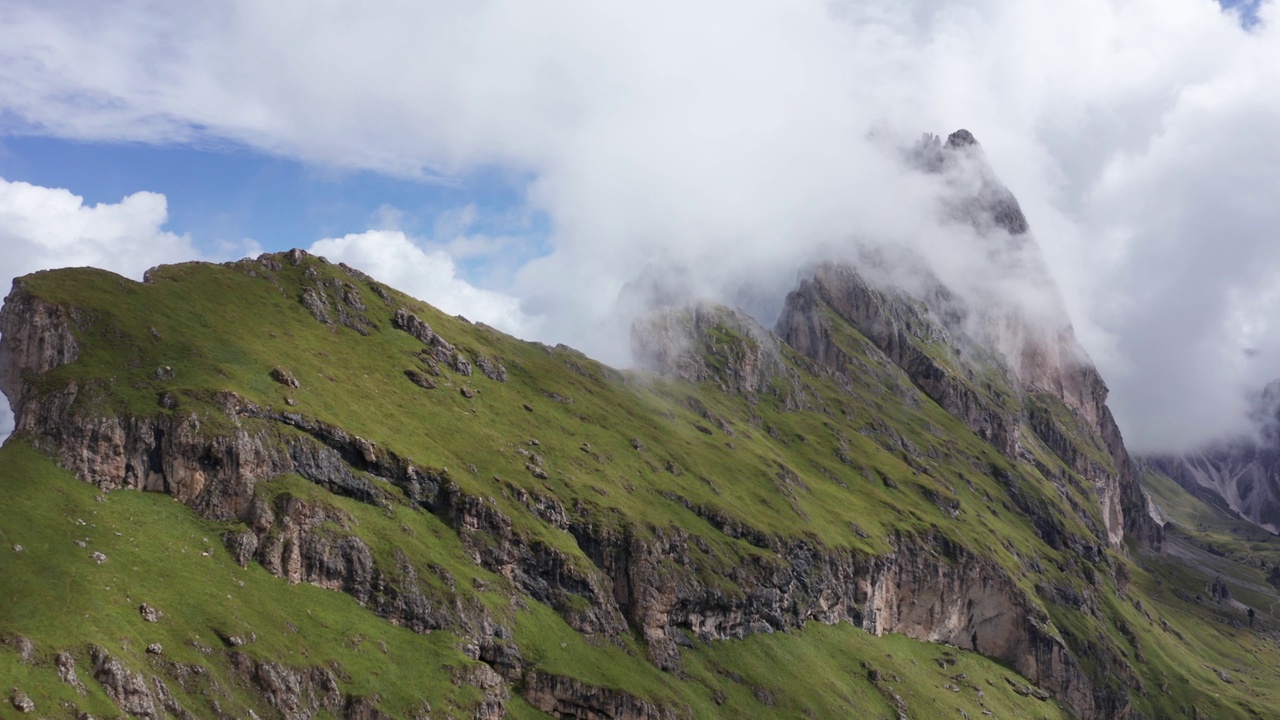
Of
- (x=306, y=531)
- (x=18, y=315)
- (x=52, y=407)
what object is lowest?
(x=306, y=531)

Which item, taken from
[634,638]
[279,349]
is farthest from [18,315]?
[634,638]

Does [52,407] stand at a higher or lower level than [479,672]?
higher

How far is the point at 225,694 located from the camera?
116625 millimetres

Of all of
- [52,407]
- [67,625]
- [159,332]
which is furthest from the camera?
[159,332]

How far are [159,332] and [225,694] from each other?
6789 cm

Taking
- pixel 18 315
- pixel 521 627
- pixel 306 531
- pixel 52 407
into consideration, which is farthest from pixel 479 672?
pixel 18 315

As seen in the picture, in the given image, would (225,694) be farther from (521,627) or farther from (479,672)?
(521,627)

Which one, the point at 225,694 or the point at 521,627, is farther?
the point at 521,627

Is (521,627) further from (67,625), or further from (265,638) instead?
(67,625)

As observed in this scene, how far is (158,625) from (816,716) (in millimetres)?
124749

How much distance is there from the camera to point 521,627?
551 feet

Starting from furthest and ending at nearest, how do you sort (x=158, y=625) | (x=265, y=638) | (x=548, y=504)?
(x=548, y=504)
(x=265, y=638)
(x=158, y=625)

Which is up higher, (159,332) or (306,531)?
→ (159,332)

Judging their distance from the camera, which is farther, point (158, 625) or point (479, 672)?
point (479, 672)
